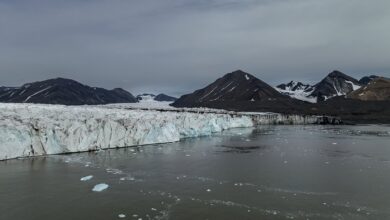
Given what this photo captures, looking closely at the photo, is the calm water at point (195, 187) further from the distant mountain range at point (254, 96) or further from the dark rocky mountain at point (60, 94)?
the dark rocky mountain at point (60, 94)

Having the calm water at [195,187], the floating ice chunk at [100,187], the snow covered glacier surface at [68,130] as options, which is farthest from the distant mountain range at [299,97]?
the floating ice chunk at [100,187]

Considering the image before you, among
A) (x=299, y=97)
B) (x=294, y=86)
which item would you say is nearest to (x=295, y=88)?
(x=294, y=86)

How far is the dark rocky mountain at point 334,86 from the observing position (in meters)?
146

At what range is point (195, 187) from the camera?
12719 millimetres

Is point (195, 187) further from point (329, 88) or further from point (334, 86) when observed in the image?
point (334, 86)

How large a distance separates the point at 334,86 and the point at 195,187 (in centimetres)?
15272

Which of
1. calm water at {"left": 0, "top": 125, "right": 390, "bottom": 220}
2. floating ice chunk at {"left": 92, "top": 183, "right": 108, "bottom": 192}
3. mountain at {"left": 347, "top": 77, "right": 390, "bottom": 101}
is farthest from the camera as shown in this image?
mountain at {"left": 347, "top": 77, "right": 390, "bottom": 101}

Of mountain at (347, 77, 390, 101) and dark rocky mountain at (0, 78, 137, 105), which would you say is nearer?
dark rocky mountain at (0, 78, 137, 105)

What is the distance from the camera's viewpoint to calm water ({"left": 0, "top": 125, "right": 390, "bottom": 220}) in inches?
394

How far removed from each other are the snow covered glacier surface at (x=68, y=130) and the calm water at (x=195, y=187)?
106 centimetres

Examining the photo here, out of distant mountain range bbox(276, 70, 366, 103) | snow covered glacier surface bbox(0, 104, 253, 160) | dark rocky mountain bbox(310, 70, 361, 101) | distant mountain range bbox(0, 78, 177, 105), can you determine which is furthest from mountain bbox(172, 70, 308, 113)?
snow covered glacier surface bbox(0, 104, 253, 160)

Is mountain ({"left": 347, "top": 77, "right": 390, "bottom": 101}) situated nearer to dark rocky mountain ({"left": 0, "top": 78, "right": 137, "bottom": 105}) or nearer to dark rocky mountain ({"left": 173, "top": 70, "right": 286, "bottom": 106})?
dark rocky mountain ({"left": 173, "top": 70, "right": 286, "bottom": 106})

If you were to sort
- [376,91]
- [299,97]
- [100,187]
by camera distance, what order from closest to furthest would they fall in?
[100,187] < [376,91] < [299,97]

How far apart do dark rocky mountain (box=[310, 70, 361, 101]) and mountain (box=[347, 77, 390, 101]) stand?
60.6ft
